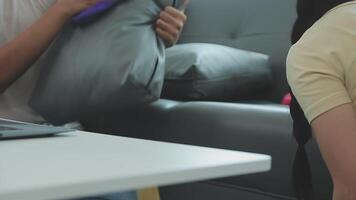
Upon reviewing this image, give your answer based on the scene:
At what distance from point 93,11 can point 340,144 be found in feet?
2.11

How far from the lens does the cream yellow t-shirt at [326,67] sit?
0.81 metres

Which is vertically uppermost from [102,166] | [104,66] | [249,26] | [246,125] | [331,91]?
[102,166]

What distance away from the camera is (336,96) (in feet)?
2.65

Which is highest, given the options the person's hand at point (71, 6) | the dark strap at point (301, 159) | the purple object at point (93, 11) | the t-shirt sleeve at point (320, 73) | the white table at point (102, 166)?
the white table at point (102, 166)

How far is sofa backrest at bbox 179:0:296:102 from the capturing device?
172 centimetres

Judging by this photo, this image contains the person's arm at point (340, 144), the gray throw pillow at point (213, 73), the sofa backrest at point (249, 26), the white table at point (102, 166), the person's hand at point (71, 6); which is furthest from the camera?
the sofa backrest at point (249, 26)

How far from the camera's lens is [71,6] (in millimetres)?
1228

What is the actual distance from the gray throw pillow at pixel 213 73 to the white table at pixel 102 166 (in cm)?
86

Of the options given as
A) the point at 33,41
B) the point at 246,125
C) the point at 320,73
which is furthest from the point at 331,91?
the point at 33,41

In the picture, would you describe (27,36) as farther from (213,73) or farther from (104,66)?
(213,73)

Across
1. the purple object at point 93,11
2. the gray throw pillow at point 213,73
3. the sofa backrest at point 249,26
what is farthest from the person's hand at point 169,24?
the sofa backrest at point 249,26

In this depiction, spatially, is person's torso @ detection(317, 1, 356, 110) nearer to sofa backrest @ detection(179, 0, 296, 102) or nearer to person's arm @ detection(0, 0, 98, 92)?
person's arm @ detection(0, 0, 98, 92)

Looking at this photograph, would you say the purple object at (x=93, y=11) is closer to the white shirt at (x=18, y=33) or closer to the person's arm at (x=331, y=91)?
the white shirt at (x=18, y=33)

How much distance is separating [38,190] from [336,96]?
0.54 metres
